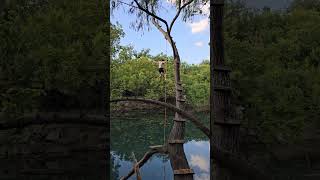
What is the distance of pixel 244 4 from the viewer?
2.78 meters

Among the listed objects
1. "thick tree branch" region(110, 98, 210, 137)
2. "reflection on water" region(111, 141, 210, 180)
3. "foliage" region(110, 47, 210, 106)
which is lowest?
"reflection on water" region(111, 141, 210, 180)

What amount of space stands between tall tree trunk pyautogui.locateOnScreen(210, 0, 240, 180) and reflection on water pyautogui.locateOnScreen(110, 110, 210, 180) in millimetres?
346

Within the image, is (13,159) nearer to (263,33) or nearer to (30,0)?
(30,0)

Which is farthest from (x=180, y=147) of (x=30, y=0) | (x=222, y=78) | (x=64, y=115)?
(x=30, y=0)

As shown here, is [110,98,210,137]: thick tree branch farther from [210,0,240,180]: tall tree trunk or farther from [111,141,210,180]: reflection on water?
[210,0,240,180]: tall tree trunk

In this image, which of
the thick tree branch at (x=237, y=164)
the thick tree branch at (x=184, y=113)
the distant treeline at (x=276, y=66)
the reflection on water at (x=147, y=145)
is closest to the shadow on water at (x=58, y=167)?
the reflection on water at (x=147, y=145)

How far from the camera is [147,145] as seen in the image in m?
3.16

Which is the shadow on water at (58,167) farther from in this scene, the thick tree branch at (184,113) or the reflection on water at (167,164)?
the thick tree branch at (184,113)

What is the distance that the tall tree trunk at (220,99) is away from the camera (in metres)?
2.73

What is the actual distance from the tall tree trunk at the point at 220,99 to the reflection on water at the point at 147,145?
35 cm

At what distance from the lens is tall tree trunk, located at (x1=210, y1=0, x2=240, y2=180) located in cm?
273

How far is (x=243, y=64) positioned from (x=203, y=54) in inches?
19.9

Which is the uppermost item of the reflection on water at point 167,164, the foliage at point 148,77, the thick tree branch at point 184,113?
the foliage at point 148,77

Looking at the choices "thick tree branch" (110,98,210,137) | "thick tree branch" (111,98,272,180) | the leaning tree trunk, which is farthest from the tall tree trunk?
the leaning tree trunk
